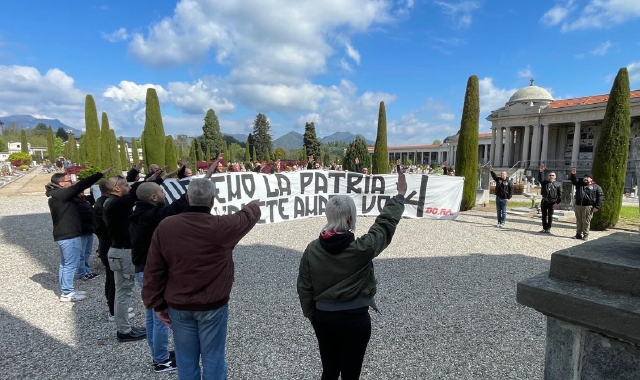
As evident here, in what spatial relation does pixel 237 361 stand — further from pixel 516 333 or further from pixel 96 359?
pixel 516 333

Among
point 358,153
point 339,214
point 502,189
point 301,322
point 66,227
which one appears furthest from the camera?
point 358,153

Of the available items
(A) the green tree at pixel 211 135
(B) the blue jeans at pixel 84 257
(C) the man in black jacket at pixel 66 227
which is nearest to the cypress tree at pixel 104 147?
(B) the blue jeans at pixel 84 257

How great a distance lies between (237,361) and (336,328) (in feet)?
5.96

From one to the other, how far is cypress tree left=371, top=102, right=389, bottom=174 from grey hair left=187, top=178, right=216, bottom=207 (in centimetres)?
1959

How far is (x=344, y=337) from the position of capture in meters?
2.23

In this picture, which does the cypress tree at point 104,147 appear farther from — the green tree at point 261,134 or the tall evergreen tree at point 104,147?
the green tree at point 261,134

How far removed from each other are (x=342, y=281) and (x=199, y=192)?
3.88 feet

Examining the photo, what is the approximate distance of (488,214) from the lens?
1352 cm

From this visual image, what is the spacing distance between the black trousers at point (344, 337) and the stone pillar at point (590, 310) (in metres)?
0.99

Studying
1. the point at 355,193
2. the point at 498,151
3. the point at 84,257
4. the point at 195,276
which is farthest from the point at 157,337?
the point at 498,151

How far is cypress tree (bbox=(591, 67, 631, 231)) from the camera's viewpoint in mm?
10453

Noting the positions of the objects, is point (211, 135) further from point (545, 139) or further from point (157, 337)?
point (157, 337)

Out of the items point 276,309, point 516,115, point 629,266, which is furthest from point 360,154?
point 629,266

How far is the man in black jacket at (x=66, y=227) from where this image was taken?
4836mm
